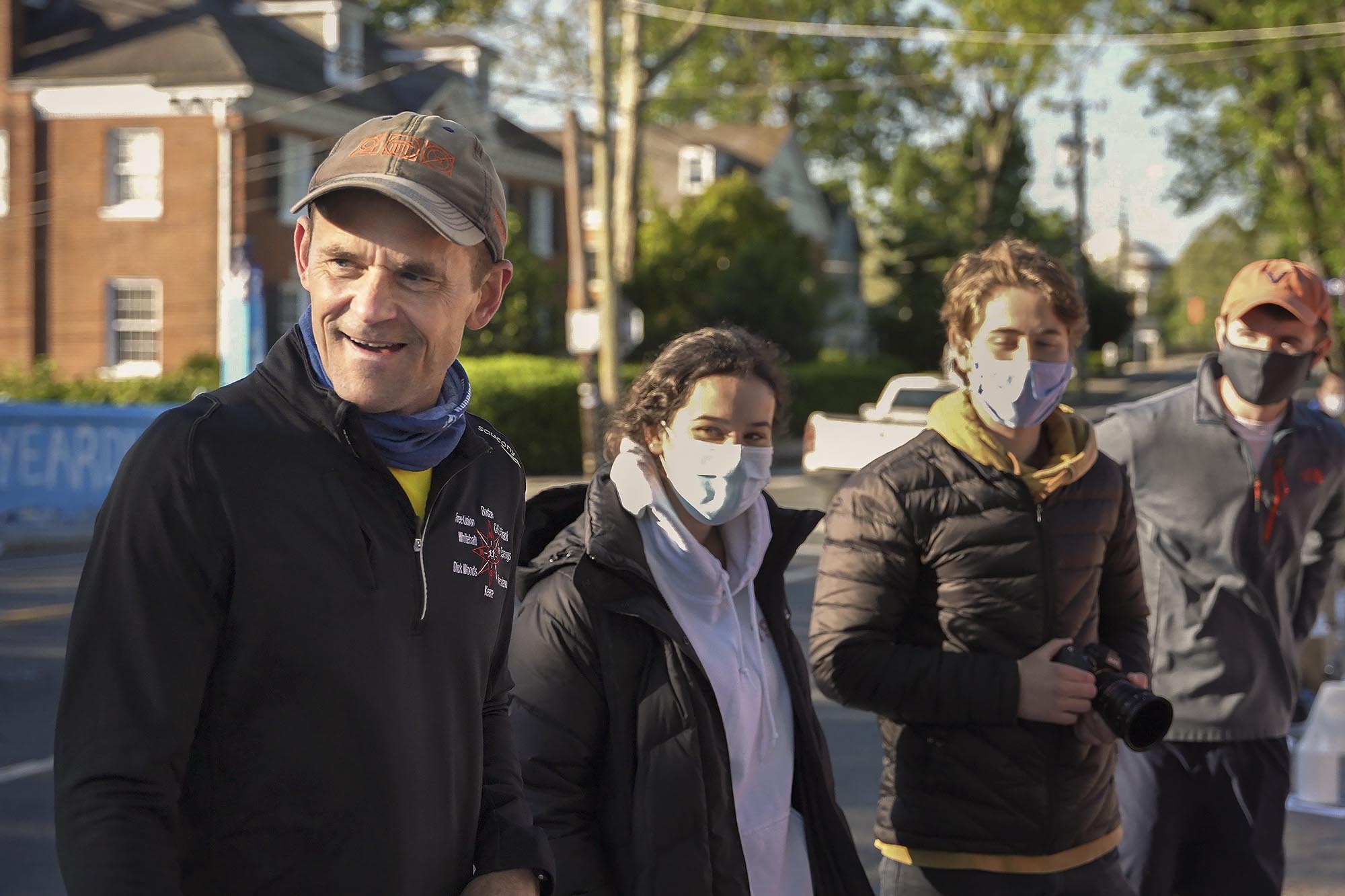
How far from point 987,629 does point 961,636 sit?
0.19ft

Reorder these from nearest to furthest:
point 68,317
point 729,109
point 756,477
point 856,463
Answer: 1. point 756,477
2. point 856,463
3. point 68,317
4. point 729,109

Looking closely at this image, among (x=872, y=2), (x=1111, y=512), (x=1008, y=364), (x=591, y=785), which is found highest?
(x=872, y=2)

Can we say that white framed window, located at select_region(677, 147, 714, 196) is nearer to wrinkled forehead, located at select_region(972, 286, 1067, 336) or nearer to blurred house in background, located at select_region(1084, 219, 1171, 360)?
blurred house in background, located at select_region(1084, 219, 1171, 360)

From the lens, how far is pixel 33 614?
12555mm

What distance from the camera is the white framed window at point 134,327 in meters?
34.4

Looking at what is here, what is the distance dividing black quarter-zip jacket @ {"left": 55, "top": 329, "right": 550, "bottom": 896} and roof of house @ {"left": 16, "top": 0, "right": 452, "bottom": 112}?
33031 millimetres

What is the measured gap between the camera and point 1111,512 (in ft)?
11.5

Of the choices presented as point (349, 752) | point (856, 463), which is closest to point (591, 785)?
point (349, 752)

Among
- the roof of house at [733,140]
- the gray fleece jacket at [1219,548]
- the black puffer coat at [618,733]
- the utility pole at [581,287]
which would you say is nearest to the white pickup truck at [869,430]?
the gray fleece jacket at [1219,548]

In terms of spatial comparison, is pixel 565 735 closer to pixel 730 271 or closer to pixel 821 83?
pixel 730 271

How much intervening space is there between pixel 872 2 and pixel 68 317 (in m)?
27.7

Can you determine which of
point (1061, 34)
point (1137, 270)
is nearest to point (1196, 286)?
point (1137, 270)

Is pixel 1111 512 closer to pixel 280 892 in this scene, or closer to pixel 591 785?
pixel 591 785

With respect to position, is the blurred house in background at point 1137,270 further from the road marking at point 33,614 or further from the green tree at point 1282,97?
the road marking at point 33,614
